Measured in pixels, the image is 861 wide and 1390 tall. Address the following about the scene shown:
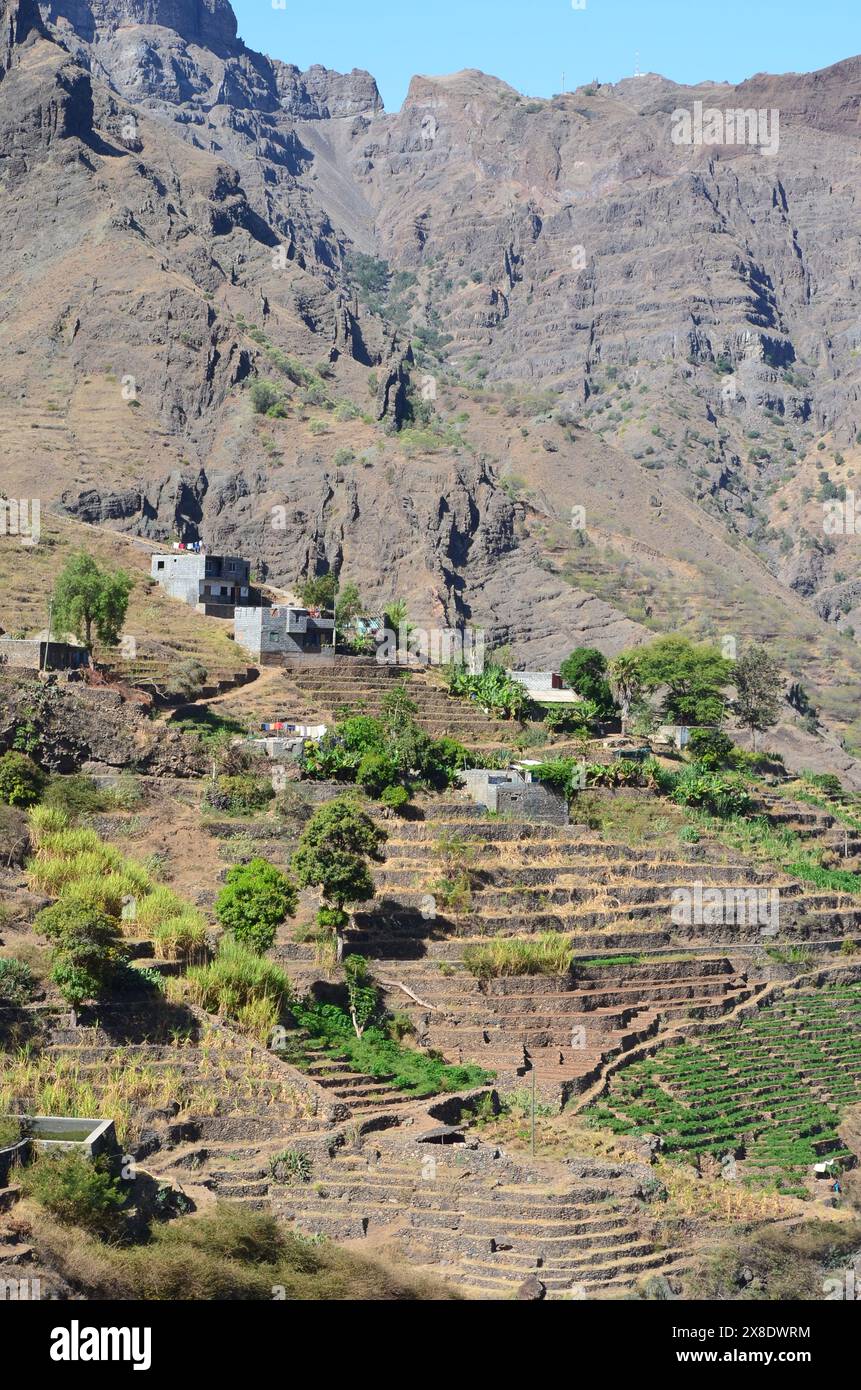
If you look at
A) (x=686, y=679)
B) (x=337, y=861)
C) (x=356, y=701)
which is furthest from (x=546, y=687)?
(x=337, y=861)

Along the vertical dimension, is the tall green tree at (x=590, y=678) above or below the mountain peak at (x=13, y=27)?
below

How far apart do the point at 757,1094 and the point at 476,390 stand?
99.8 meters

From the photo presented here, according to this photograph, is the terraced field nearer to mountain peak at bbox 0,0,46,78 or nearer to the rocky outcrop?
the rocky outcrop

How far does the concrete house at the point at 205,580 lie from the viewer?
245 ft

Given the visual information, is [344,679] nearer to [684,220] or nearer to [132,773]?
[132,773]

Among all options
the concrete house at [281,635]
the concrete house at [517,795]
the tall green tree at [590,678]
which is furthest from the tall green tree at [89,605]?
the tall green tree at [590,678]

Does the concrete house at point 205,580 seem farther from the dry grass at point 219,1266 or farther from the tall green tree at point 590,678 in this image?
the dry grass at point 219,1266

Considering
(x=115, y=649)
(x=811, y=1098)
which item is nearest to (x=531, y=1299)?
(x=811, y=1098)

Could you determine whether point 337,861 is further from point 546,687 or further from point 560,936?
point 546,687

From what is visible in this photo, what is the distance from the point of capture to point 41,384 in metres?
104

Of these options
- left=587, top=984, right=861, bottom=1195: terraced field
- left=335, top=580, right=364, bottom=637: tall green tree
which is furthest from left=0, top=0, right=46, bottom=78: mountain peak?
left=587, top=984, right=861, bottom=1195: terraced field

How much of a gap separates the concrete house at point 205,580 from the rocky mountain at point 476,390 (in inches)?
631

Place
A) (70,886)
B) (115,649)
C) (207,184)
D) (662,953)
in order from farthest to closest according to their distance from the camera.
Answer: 1. (207,184)
2. (115,649)
3. (662,953)
4. (70,886)

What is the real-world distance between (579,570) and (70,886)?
72.7 meters
